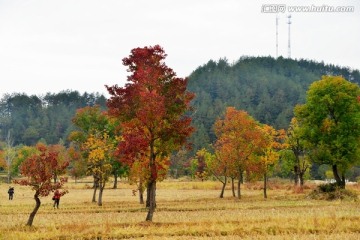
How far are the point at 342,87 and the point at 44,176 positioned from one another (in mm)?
41487

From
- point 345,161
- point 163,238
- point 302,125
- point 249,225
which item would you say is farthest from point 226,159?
point 163,238

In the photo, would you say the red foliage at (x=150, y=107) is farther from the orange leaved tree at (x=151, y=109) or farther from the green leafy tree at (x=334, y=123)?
the green leafy tree at (x=334, y=123)

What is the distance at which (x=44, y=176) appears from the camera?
103 feet

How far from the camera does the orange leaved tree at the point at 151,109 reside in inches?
1341

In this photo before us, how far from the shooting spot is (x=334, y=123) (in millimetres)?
58281

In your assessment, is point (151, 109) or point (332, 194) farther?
point (332, 194)

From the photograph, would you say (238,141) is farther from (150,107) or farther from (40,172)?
(40,172)

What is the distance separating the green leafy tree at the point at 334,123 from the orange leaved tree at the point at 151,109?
21.8 metres

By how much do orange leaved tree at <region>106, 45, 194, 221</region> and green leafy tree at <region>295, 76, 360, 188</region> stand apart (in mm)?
21761

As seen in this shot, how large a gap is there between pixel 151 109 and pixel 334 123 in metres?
33.0

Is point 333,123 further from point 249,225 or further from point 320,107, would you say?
point 249,225

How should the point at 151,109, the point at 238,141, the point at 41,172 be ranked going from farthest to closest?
the point at 238,141
the point at 151,109
the point at 41,172

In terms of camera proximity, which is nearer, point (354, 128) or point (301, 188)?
point (354, 128)

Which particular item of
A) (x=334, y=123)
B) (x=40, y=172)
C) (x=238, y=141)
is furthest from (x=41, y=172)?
(x=334, y=123)
